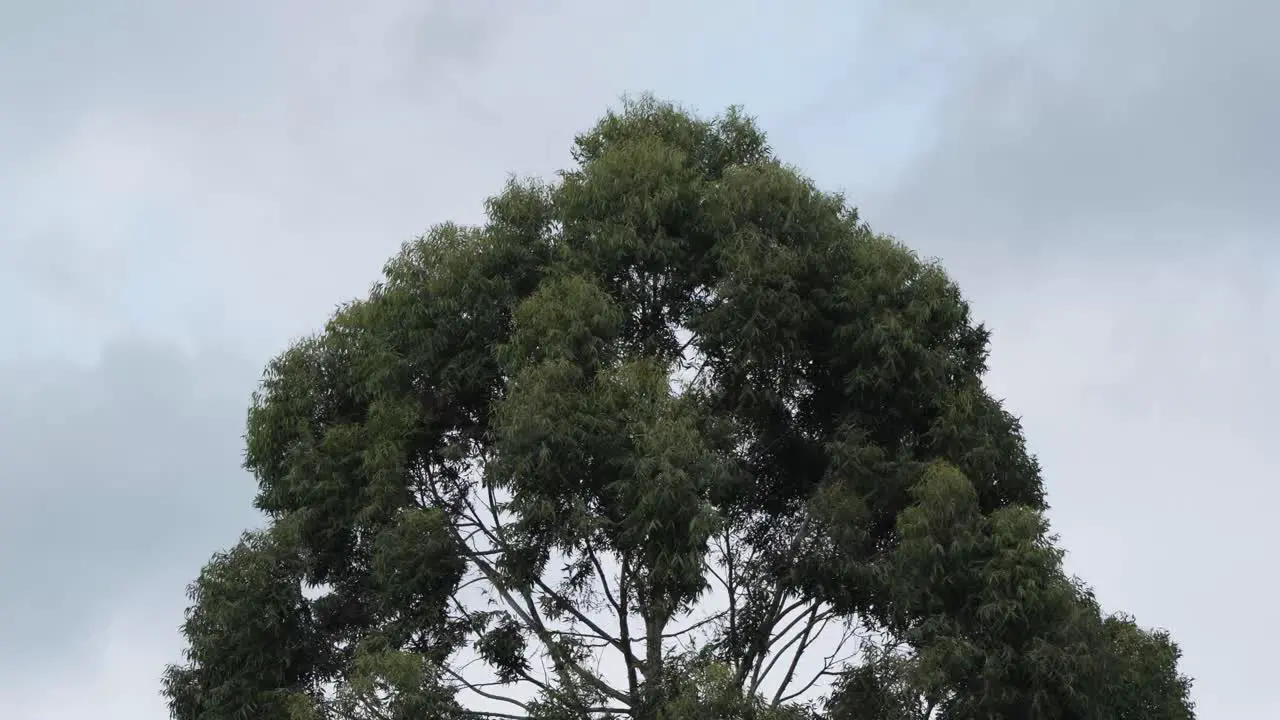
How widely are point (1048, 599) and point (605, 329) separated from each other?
4.34 meters

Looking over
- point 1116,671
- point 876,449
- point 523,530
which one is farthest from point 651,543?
point 1116,671

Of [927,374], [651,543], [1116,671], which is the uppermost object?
[927,374]

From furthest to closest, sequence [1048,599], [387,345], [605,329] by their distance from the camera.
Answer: [387,345] < [605,329] < [1048,599]

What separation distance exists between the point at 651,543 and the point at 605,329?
197 centimetres

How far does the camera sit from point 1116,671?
604 inches

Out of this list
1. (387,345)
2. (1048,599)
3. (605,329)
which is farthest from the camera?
(387,345)

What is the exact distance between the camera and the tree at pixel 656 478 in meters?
14.7

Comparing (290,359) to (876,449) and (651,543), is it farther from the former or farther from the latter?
(876,449)

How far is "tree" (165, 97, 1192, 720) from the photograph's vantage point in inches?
580

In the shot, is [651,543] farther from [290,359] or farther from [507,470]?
[290,359]

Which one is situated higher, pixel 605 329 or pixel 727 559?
pixel 605 329

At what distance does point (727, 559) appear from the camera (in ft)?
53.2

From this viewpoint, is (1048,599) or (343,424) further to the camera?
(343,424)

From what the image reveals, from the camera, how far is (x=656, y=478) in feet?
47.2
